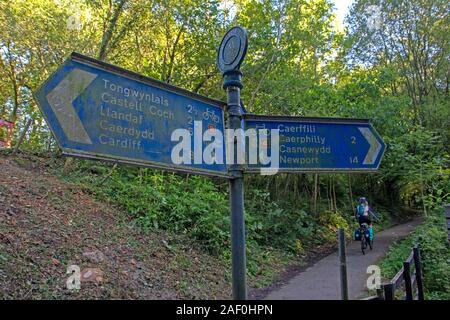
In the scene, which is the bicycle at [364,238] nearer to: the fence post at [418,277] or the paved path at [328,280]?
the paved path at [328,280]

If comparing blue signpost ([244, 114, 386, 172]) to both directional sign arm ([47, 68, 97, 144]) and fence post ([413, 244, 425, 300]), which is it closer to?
directional sign arm ([47, 68, 97, 144])

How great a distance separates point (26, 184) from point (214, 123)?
24.9 feet

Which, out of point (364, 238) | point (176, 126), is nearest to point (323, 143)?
point (176, 126)

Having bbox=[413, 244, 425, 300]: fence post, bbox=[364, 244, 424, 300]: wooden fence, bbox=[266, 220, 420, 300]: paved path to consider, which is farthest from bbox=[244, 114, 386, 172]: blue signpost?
bbox=[266, 220, 420, 300]: paved path

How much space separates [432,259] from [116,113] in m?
10.1

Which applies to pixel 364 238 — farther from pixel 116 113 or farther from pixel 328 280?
pixel 116 113

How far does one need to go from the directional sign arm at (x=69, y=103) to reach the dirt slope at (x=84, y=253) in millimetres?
3902

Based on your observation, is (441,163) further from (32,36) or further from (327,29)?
(32,36)

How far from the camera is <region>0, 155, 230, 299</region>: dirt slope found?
5.27 meters

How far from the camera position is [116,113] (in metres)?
1.96

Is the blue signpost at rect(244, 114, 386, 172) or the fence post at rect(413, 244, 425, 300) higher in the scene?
the blue signpost at rect(244, 114, 386, 172)

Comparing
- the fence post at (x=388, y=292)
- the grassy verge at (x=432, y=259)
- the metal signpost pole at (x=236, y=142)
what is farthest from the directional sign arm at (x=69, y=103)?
the grassy verge at (x=432, y=259)

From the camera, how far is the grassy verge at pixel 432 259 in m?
8.31

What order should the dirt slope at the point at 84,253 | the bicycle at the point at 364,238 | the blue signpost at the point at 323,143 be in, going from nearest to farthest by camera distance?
the blue signpost at the point at 323,143 < the dirt slope at the point at 84,253 < the bicycle at the point at 364,238
